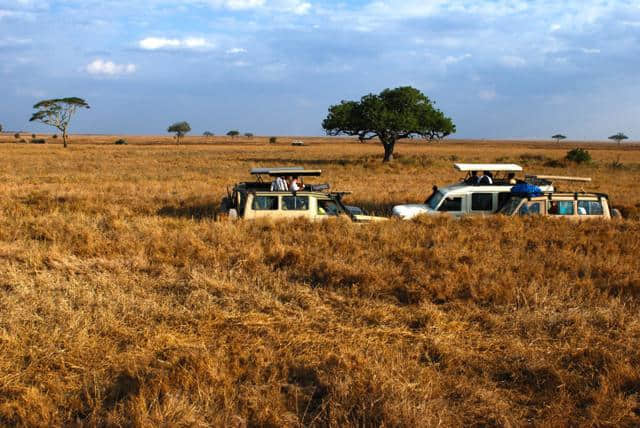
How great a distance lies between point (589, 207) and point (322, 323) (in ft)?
24.9

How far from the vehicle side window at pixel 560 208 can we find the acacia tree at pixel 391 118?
2573cm

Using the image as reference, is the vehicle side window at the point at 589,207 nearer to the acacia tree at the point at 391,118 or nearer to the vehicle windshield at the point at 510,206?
the vehicle windshield at the point at 510,206

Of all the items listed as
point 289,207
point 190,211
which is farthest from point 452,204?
point 190,211

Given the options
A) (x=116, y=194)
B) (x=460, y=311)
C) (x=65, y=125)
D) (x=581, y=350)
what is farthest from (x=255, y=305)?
(x=65, y=125)

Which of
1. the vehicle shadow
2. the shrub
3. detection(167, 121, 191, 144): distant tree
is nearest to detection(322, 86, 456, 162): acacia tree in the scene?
the shrub

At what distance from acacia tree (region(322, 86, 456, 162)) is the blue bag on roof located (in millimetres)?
25303

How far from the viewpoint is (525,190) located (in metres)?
10.5

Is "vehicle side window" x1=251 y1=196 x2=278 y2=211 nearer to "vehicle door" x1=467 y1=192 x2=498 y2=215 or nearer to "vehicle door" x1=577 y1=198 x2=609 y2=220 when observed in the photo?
"vehicle door" x1=467 y1=192 x2=498 y2=215

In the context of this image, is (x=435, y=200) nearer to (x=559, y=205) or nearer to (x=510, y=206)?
(x=510, y=206)

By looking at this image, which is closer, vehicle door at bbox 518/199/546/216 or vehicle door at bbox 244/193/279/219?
vehicle door at bbox 518/199/546/216

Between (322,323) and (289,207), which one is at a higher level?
(289,207)

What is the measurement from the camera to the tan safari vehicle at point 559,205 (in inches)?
402

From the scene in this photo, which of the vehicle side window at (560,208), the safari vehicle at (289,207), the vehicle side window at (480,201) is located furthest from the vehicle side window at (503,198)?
the safari vehicle at (289,207)

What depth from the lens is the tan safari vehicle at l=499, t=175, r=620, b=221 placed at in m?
10.2
